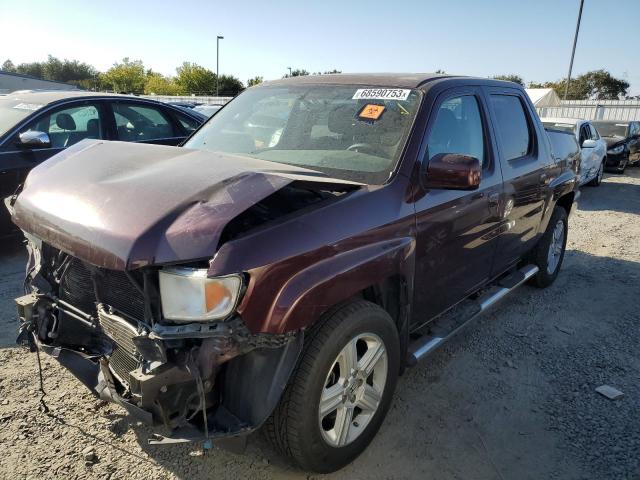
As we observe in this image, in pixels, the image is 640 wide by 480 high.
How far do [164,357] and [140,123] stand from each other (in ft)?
16.3

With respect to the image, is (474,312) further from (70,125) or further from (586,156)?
(586,156)

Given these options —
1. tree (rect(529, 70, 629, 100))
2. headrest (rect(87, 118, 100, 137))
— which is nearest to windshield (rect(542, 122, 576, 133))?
headrest (rect(87, 118, 100, 137))

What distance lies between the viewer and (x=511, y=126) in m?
3.90

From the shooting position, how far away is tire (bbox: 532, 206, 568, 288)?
4781 millimetres

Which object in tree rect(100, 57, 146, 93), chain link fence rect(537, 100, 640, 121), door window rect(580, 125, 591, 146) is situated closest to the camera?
door window rect(580, 125, 591, 146)

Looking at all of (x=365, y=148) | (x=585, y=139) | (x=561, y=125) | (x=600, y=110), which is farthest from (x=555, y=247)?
(x=600, y=110)

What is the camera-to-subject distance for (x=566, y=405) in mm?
3119

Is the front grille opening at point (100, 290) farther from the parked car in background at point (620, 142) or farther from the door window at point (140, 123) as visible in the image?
the parked car in background at point (620, 142)

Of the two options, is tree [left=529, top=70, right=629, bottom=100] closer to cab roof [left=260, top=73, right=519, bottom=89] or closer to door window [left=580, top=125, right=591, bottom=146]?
door window [left=580, top=125, right=591, bottom=146]

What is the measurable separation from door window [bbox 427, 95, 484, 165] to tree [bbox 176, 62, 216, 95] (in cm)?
6206

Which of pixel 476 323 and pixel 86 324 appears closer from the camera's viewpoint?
pixel 86 324

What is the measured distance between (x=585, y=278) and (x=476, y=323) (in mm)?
2015

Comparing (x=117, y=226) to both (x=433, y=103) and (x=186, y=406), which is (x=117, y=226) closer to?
(x=186, y=406)

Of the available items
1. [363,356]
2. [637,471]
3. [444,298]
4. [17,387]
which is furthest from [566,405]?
[17,387]
